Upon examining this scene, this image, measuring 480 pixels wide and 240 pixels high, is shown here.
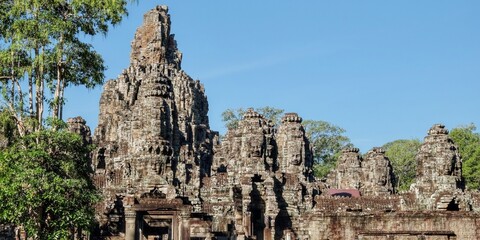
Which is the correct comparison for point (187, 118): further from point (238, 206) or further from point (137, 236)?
point (137, 236)

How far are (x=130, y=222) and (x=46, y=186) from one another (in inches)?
226

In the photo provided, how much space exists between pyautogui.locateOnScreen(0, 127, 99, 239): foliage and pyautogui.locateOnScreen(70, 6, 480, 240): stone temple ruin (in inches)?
161

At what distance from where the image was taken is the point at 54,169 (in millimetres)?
20688

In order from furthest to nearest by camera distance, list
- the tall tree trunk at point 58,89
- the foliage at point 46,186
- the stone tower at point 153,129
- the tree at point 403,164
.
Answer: the tree at point 403,164, the stone tower at point 153,129, the tall tree trunk at point 58,89, the foliage at point 46,186

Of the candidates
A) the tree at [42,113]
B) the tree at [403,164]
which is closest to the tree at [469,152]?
the tree at [403,164]

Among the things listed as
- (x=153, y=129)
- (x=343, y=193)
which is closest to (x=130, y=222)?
(x=153, y=129)

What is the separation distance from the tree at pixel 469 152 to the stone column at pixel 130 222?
130 ft

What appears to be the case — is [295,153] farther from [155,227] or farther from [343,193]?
[155,227]

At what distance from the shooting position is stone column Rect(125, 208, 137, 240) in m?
24.2

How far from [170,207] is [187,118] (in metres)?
41.9

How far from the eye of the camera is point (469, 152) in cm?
6184

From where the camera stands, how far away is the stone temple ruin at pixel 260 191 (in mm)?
22953

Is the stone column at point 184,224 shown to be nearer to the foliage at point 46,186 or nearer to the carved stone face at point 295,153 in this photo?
the foliage at point 46,186

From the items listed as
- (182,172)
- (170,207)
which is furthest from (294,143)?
(170,207)
